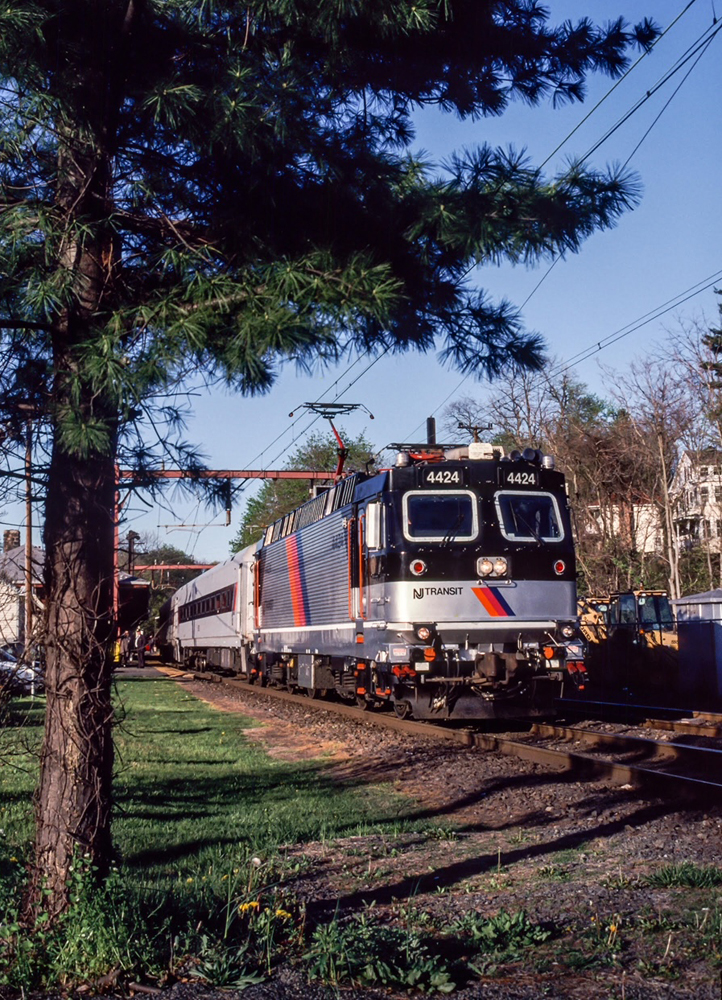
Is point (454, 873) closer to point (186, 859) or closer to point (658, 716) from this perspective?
point (186, 859)

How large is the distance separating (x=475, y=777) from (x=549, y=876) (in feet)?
15.6

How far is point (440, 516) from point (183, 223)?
29.0 ft

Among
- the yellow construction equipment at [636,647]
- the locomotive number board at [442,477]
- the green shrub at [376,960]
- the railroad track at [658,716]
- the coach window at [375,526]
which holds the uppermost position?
the locomotive number board at [442,477]

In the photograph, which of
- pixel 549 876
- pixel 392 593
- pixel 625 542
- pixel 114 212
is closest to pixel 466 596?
pixel 392 593

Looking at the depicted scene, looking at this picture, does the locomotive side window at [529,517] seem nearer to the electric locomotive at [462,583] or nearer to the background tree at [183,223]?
the electric locomotive at [462,583]

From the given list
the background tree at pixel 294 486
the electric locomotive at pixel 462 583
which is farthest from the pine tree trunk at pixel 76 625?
the background tree at pixel 294 486

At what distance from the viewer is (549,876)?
6.54 meters

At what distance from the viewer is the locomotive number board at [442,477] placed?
14008 millimetres

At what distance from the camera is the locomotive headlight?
13664 mm

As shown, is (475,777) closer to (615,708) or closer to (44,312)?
(44,312)

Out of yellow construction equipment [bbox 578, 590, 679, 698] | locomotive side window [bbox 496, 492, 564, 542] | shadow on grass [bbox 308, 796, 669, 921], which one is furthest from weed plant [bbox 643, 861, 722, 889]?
yellow construction equipment [bbox 578, 590, 679, 698]

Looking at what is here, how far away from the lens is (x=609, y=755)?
12727mm

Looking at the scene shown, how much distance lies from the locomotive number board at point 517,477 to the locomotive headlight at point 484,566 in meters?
1.15

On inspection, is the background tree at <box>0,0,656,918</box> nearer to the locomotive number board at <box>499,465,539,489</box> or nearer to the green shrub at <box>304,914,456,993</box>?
the green shrub at <box>304,914,456,993</box>
